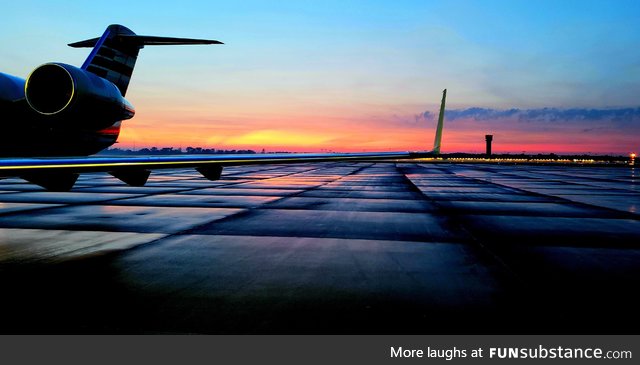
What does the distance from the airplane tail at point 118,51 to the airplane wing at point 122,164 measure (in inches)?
186

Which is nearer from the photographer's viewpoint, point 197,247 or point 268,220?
point 197,247

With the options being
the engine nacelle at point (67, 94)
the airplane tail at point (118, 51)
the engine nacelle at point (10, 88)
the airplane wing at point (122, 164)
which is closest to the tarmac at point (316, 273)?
the airplane wing at point (122, 164)

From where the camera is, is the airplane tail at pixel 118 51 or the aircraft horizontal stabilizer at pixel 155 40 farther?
the aircraft horizontal stabilizer at pixel 155 40

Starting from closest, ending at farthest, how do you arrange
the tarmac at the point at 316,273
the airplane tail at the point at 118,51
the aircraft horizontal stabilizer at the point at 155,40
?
the tarmac at the point at 316,273, the airplane tail at the point at 118,51, the aircraft horizontal stabilizer at the point at 155,40

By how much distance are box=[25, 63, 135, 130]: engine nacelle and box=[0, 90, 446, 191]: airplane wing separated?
1.63 metres

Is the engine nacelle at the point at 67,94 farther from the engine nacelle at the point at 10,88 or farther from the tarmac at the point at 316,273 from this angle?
the tarmac at the point at 316,273

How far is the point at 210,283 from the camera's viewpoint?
462 centimetres

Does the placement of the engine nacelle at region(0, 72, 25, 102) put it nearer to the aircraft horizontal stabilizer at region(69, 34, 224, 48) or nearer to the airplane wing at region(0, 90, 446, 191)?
the airplane wing at region(0, 90, 446, 191)

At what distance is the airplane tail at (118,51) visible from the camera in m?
10.8

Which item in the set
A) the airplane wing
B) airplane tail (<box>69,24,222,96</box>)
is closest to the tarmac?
the airplane wing

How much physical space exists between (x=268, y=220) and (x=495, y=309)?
242 inches
